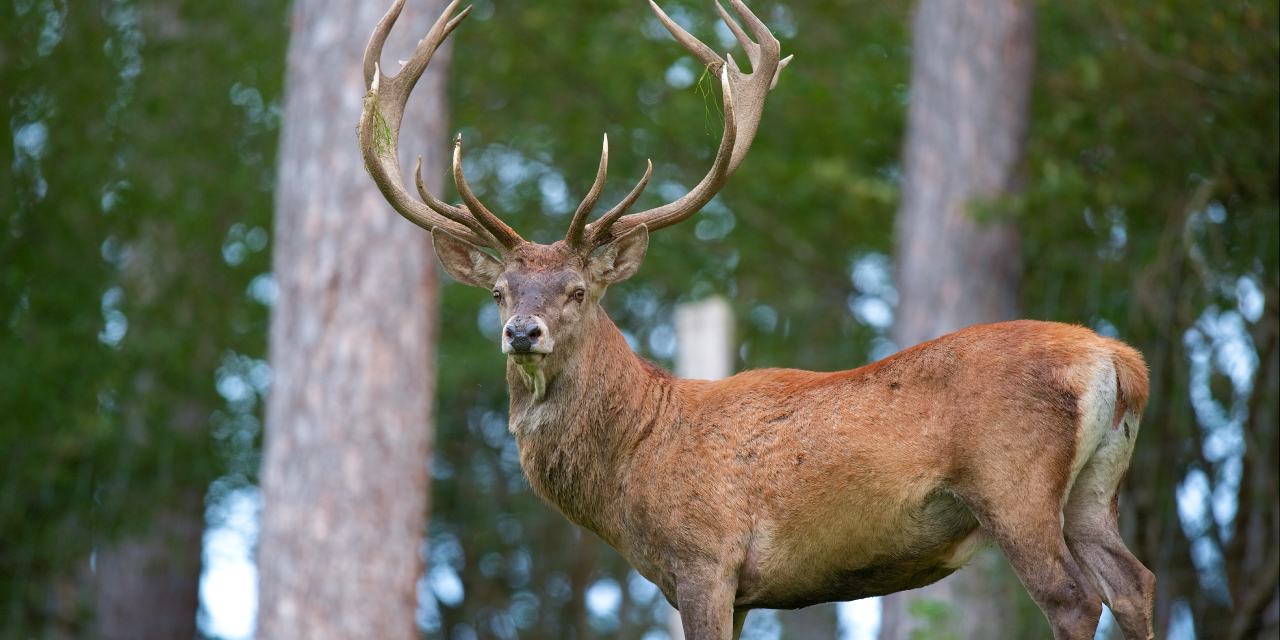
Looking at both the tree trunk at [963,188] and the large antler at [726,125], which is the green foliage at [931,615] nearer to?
the tree trunk at [963,188]

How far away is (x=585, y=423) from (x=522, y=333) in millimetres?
531

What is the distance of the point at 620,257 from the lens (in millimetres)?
6074

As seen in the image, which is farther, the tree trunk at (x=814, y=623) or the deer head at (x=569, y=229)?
the tree trunk at (x=814, y=623)

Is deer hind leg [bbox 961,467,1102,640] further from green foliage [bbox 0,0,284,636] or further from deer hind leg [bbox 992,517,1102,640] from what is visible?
green foliage [bbox 0,0,284,636]

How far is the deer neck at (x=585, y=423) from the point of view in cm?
563

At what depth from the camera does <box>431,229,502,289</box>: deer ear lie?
612 cm

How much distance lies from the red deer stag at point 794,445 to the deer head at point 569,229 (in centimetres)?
1

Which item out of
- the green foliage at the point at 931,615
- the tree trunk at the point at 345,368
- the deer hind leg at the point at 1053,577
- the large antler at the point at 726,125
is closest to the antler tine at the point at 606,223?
the large antler at the point at 726,125

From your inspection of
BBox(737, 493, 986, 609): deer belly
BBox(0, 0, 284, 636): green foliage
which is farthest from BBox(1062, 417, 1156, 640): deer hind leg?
BBox(0, 0, 284, 636): green foliage

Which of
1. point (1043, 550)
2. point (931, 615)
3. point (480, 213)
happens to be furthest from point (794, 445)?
point (931, 615)

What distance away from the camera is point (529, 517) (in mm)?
19094

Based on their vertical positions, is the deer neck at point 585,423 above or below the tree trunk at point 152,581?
above

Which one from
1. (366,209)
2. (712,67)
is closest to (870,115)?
(366,209)

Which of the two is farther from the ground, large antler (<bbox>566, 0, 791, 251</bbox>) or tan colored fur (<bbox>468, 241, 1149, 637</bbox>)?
large antler (<bbox>566, 0, 791, 251</bbox>)
